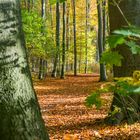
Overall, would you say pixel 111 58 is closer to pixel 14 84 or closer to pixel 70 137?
pixel 14 84

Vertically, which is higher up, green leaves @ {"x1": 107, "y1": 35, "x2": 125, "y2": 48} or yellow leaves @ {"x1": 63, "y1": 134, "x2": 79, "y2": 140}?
green leaves @ {"x1": 107, "y1": 35, "x2": 125, "y2": 48}

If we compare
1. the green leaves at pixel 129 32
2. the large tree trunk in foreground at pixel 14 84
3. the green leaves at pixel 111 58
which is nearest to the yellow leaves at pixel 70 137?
the large tree trunk in foreground at pixel 14 84

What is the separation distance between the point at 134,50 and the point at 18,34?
1397 millimetres

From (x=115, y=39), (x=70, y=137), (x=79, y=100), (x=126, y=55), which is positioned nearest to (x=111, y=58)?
(x=115, y=39)

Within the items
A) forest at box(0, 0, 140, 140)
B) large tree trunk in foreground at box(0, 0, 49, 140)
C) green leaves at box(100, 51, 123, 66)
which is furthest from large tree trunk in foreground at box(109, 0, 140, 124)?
green leaves at box(100, 51, 123, 66)

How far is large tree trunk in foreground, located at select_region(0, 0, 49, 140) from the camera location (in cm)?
299

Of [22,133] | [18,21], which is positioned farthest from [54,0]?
[22,133]

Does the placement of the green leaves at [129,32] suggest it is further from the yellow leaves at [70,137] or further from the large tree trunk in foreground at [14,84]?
the yellow leaves at [70,137]

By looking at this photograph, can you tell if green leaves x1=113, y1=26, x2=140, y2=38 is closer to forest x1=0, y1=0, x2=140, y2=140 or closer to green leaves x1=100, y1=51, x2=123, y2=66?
forest x1=0, y1=0, x2=140, y2=140

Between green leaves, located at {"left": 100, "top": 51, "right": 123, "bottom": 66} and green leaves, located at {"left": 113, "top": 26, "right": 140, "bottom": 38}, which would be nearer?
green leaves, located at {"left": 113, "top": 26, "right": 140, "bottom": 38}

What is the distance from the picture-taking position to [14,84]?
3.07m

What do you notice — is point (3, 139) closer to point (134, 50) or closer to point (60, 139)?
point (134, 50)

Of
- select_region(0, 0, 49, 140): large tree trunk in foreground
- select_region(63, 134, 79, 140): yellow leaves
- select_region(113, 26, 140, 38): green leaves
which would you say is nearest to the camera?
select_region(113, 26, 140, 38): green leaves

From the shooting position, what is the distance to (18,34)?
3096 mm
